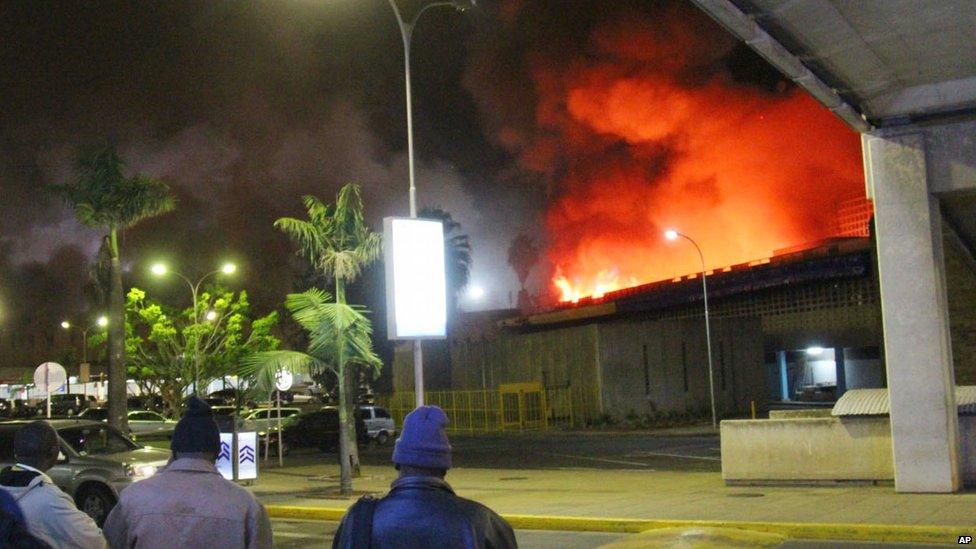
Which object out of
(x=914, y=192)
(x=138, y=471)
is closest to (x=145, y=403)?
(x=138, y=471)

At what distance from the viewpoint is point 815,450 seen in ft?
58.7

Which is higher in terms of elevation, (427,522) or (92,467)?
(427,522)

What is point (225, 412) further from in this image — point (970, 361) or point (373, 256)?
point (970, 361)

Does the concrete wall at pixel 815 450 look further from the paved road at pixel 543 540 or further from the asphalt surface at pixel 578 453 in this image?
the asphalt surface at pixel 578 453

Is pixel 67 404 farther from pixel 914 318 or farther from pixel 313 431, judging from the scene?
pixel 914 318

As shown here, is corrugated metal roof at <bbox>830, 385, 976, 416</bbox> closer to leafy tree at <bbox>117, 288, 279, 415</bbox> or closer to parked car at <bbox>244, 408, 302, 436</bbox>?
parked car at <bbox>244, 408, 302, 436</bbox>

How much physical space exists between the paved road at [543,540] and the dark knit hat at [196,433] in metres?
9.24

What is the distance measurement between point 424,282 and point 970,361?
19.3m

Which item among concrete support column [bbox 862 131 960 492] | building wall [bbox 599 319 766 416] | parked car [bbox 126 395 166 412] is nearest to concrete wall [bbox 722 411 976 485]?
concrete support column [bbox 862 131 960 492]

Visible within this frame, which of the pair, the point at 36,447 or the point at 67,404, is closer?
the point at 36,447

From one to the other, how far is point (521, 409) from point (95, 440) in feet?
104

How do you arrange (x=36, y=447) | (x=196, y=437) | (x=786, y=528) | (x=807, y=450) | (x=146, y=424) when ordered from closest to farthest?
(x=196, y=437)
(x=36, y=447)
(x=786, y=528)
(x=807, y=450)
(x=146, y=424)

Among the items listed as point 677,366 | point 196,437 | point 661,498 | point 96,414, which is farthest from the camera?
point 677,366

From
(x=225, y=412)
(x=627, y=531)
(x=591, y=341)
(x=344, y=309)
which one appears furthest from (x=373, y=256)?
(x=591, y=341)
